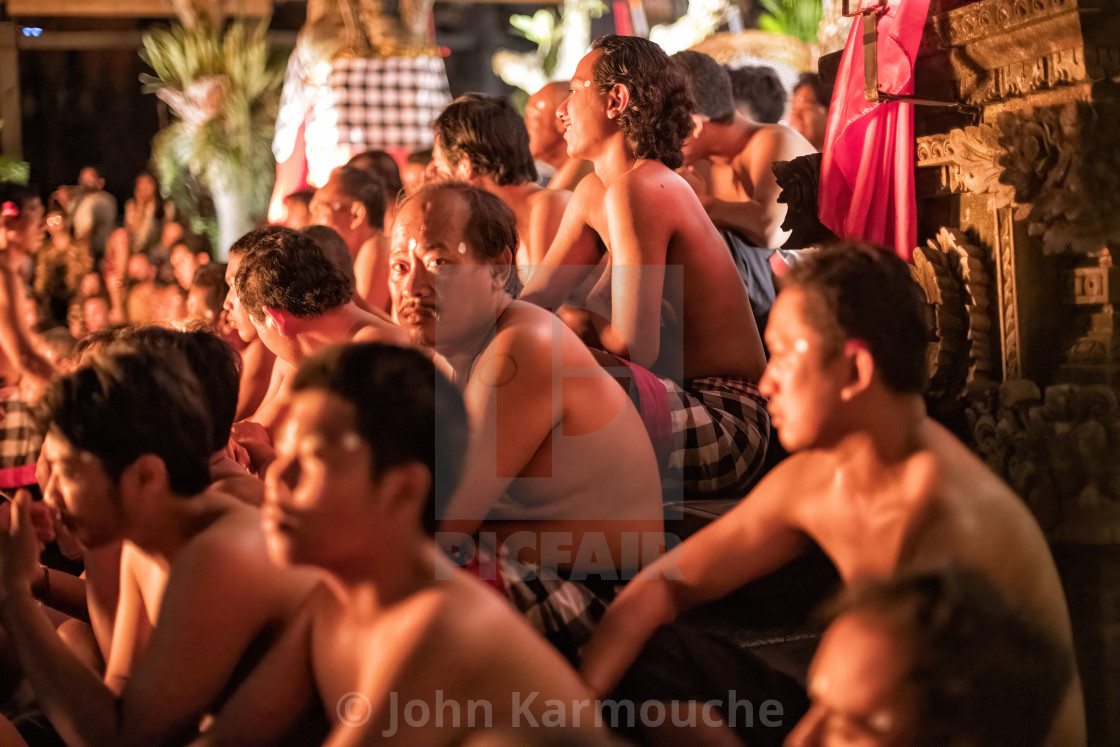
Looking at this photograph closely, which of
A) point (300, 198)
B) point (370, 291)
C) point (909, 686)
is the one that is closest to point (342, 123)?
point (300, 198)

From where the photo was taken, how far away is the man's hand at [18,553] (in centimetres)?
193

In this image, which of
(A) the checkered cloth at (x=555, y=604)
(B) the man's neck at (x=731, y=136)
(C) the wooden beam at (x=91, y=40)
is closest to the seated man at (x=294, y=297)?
(A) the checkered cloth at (x=555, y=604)

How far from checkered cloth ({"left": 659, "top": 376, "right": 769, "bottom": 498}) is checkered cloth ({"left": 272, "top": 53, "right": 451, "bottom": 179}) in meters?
5.98

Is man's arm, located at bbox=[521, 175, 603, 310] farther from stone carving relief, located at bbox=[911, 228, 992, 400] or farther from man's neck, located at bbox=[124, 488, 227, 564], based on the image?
man's neck, located at bbox=[124, 488, 227, 564]

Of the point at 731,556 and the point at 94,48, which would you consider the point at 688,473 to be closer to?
the point at 731,556

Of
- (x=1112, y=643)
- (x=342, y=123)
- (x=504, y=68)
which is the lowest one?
(x=1112, y=643)

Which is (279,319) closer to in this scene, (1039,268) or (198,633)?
(198,633)

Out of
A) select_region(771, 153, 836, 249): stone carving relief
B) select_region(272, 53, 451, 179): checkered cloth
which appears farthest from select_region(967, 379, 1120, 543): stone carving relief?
select_region(272, 53, 451, 179): checkered cloth

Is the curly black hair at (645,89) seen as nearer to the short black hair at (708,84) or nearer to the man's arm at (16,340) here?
the short black hair at (708,84)

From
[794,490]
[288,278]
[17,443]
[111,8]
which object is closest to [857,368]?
[794,490]

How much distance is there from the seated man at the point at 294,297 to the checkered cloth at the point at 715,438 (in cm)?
87

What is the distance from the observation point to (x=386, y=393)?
5.07ft

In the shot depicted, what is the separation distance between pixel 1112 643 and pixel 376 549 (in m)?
1.63

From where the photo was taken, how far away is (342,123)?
334 inches
